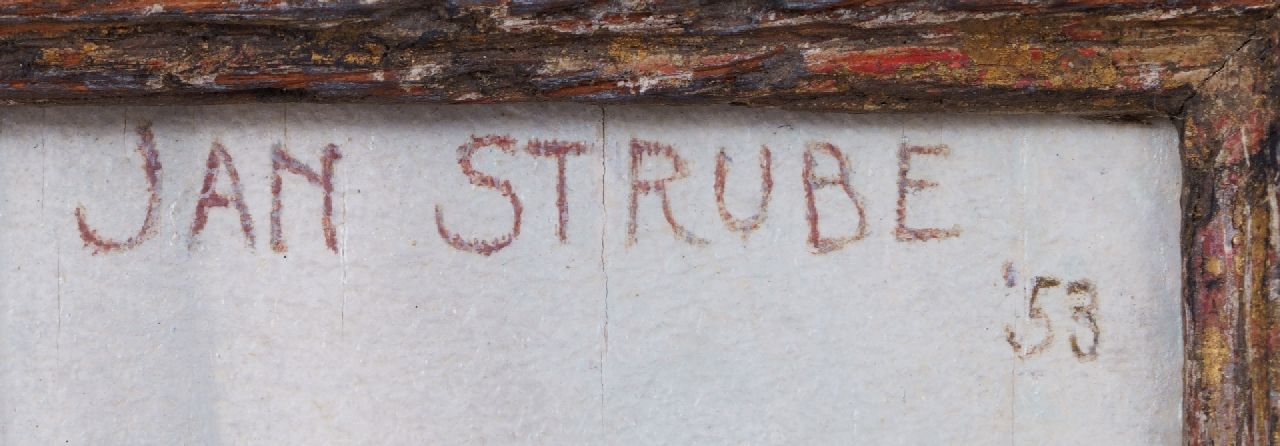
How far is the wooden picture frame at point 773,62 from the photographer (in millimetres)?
1434

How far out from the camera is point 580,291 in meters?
1.71

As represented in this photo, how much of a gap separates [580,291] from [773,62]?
0.50 meters

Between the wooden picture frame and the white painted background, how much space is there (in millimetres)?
127

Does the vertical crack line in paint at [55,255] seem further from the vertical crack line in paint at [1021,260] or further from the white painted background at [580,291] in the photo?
the vertical crack line in paint at [1021,260]

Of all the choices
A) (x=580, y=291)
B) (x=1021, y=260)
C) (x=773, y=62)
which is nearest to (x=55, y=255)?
(x=580, y=291)

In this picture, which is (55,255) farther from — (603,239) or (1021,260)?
(1021,260)

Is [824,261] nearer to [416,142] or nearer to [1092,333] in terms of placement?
[1092,333]

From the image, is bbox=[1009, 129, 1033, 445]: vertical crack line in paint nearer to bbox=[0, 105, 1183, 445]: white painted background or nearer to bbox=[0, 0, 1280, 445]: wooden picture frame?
bbox=[0, 105, 1183, 445]: white painted background

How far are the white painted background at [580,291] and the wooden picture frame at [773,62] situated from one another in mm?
127

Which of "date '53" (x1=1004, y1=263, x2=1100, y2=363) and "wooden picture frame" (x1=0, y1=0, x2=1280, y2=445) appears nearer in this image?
"wooden picture frame" (x1=0, y1=0, x2=1280, y2=445)

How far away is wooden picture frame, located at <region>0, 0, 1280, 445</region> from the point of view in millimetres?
1434

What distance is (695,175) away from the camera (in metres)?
1.70

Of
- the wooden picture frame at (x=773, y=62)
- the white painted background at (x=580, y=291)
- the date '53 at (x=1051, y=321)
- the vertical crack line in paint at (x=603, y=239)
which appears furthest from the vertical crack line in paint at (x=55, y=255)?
the date '53 at (x=1051, y=321)

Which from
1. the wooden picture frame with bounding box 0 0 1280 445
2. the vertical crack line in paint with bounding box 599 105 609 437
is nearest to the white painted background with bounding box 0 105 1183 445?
the vertical crack line in paint with bounding box 599 105 609 437
